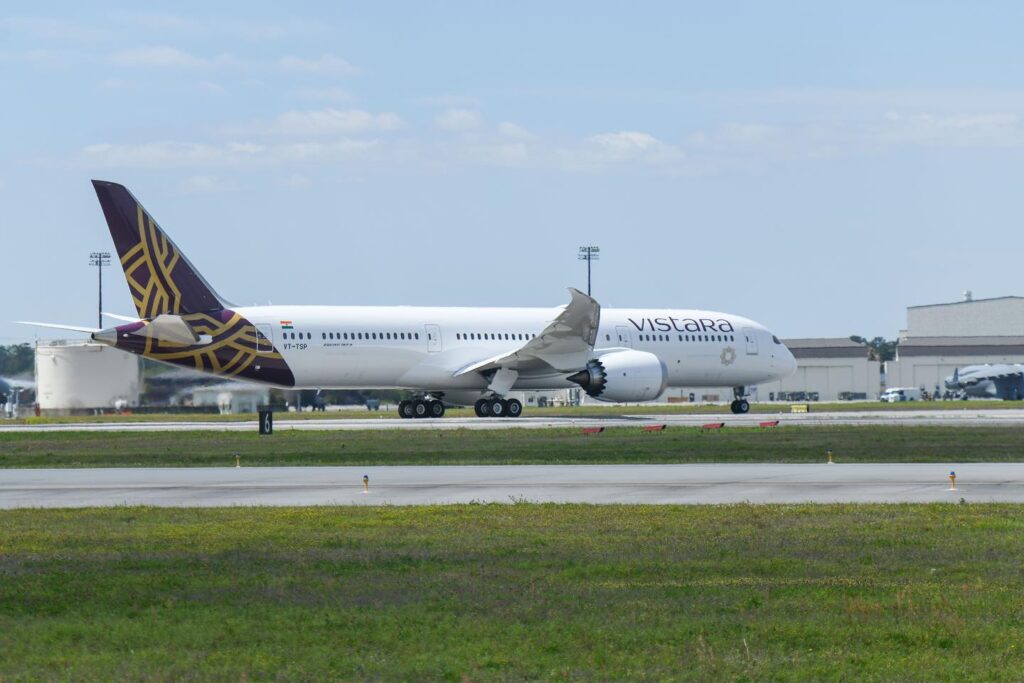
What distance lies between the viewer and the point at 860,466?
2925 cm

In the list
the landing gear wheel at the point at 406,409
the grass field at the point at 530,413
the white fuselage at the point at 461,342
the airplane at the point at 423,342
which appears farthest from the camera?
the grass field at the point at 530,413

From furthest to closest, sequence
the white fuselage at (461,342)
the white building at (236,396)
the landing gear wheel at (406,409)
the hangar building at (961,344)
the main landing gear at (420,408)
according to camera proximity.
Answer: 1. the hangar building at (961,344)
2. the main landing gear at (420,408)
3. the landing gear wheel at (406,409)
4. the white building at (236,396)
5. the white fuselage at (461,342)

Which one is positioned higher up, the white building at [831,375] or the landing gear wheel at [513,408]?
the white building at [831,375]

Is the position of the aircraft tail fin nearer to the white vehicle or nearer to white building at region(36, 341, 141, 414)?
white building at region(36, 341, 141, 414)

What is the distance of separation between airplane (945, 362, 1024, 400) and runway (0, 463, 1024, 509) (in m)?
85.4

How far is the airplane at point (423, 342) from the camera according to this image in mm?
50656

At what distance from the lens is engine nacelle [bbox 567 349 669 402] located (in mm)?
55969

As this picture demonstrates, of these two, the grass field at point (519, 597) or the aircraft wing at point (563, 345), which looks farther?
the aircraft wing at point (563, 345)

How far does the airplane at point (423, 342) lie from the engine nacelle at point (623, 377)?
0.16 ft

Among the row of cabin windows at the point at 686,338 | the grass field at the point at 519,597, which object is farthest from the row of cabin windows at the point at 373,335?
the grass field at the point at 519,597

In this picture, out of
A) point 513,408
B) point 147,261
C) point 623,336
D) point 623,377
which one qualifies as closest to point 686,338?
point 623,336

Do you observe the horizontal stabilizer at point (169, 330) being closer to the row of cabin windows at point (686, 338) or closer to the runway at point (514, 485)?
the row of cabin windows at point (686, 338)

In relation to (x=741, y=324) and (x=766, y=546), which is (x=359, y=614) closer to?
(x=766, y=546)

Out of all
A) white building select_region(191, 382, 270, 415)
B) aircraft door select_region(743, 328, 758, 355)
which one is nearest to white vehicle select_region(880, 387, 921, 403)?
aircraft door select_region(743, 328, 758, 355)
